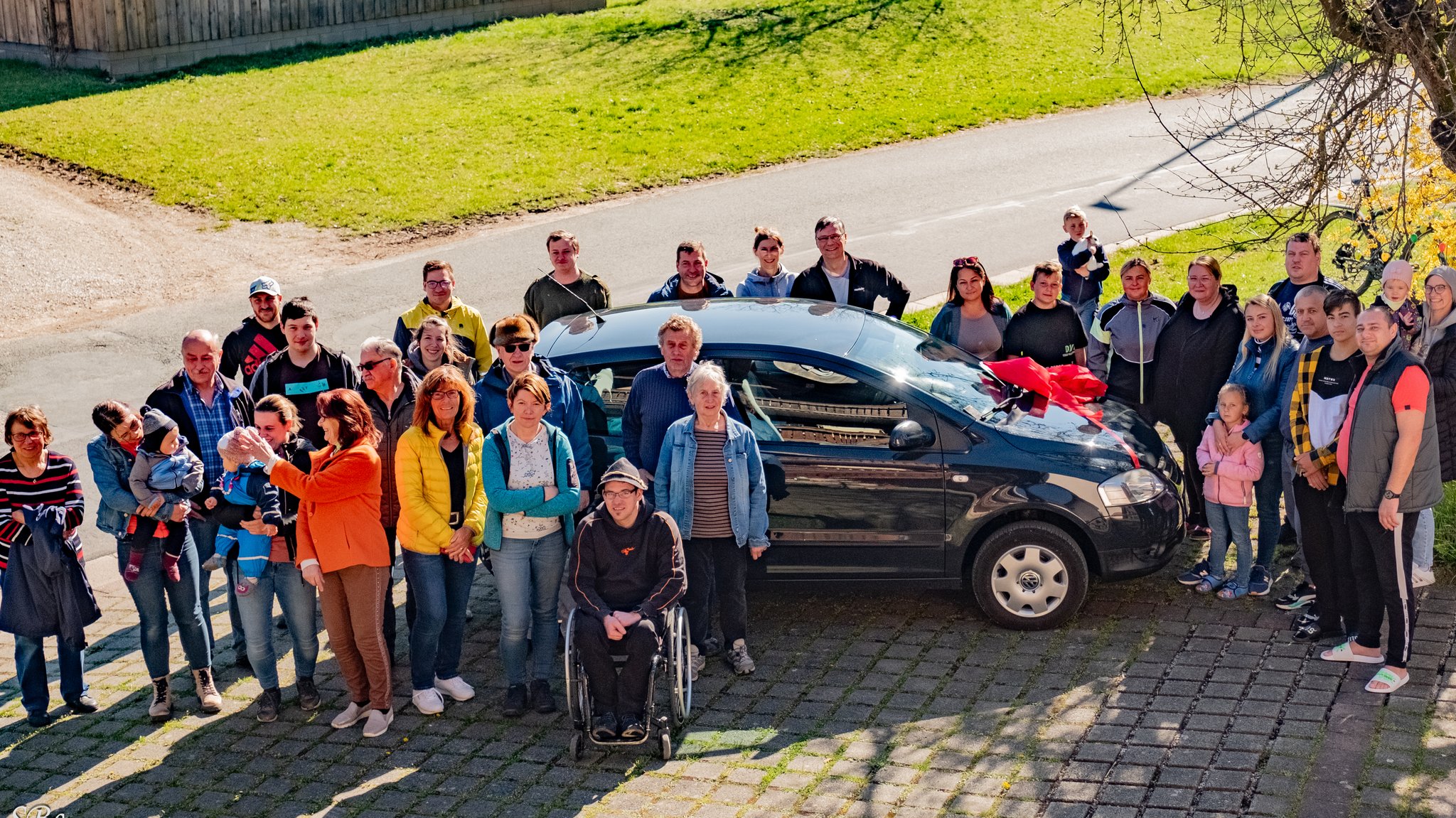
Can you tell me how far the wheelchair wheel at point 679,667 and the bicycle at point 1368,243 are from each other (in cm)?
419

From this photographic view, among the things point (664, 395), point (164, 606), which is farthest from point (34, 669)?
point (664, 395)

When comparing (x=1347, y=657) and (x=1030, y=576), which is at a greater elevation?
(x=1030, y=576)

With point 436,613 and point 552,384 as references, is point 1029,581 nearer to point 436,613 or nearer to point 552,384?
point 552,384

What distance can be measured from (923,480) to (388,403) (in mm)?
3031

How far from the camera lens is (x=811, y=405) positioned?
8.52 metres

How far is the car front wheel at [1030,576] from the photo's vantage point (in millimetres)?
8352

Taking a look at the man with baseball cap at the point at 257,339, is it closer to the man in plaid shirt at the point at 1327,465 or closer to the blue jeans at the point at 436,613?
the blue jeans at the point at 436,613

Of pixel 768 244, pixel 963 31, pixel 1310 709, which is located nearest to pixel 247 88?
pixel 963 31

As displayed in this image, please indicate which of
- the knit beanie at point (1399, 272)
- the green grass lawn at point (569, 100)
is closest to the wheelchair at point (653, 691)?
the knit beanie at point (1399, 272)

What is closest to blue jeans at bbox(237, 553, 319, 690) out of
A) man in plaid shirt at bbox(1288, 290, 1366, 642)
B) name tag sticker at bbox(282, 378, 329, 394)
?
name tag sticker at bbox(282, 378, 329, 394)

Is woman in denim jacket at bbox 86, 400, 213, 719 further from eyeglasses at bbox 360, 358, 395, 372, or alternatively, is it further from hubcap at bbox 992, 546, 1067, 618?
hubcap at bbox 992, 546, 1067, 618

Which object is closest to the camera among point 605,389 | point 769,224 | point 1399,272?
point 1399,272

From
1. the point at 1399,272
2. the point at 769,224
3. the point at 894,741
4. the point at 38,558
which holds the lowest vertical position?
the point at 894,741

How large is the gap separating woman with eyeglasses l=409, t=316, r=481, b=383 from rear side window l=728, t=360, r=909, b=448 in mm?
1821
